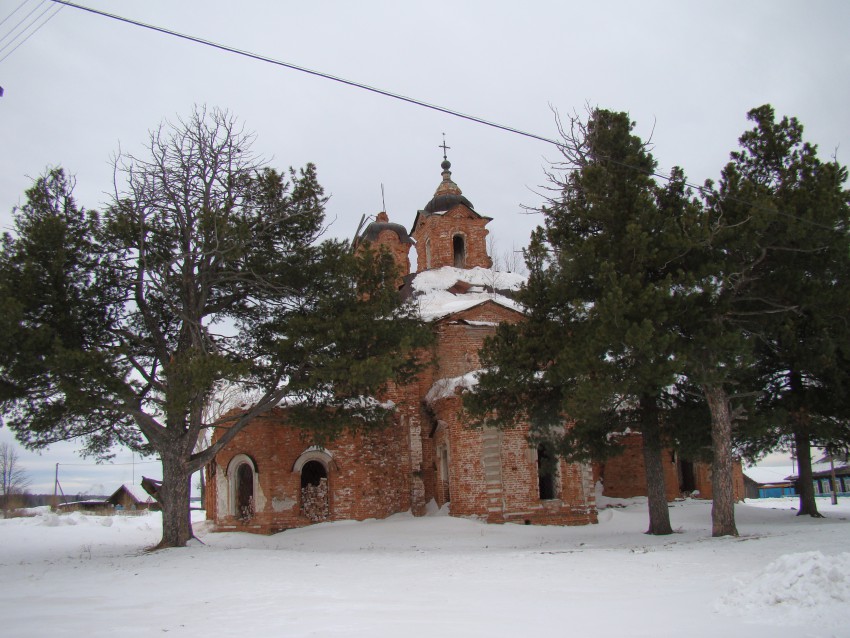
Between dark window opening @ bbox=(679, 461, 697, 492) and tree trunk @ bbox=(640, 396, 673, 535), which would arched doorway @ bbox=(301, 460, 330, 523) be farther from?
dark window opening @ bbox=(679, 461, 697, 492)

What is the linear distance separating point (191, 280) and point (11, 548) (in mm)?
8698

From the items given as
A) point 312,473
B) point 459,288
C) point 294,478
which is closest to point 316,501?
point 294,478

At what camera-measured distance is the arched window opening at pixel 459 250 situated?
25.9 m

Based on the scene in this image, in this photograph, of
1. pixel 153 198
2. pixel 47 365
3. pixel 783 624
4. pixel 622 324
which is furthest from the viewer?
pixel 153 198

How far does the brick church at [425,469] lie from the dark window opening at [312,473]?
0.14 ft

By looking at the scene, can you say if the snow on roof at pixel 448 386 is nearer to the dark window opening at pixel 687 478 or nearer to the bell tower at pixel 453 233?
the bell tower at pixel 453 233

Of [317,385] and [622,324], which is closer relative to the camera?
[622,324]

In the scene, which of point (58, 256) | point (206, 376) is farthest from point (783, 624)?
point (58, 256)

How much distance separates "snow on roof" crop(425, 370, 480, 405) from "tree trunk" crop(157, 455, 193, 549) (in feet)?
24.3

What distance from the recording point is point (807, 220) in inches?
456

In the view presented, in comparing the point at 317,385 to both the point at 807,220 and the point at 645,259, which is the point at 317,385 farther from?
the point at 807,220

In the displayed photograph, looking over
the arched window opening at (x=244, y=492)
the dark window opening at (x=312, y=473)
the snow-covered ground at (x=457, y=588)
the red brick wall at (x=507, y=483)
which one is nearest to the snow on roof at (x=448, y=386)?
the red brick wall at (x=507, y=483)

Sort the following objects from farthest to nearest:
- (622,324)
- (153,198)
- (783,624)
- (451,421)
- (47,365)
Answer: (451,421)
(153,198)
(47,365)
(622,324)
(783,624)

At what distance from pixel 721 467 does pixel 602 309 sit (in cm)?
415
